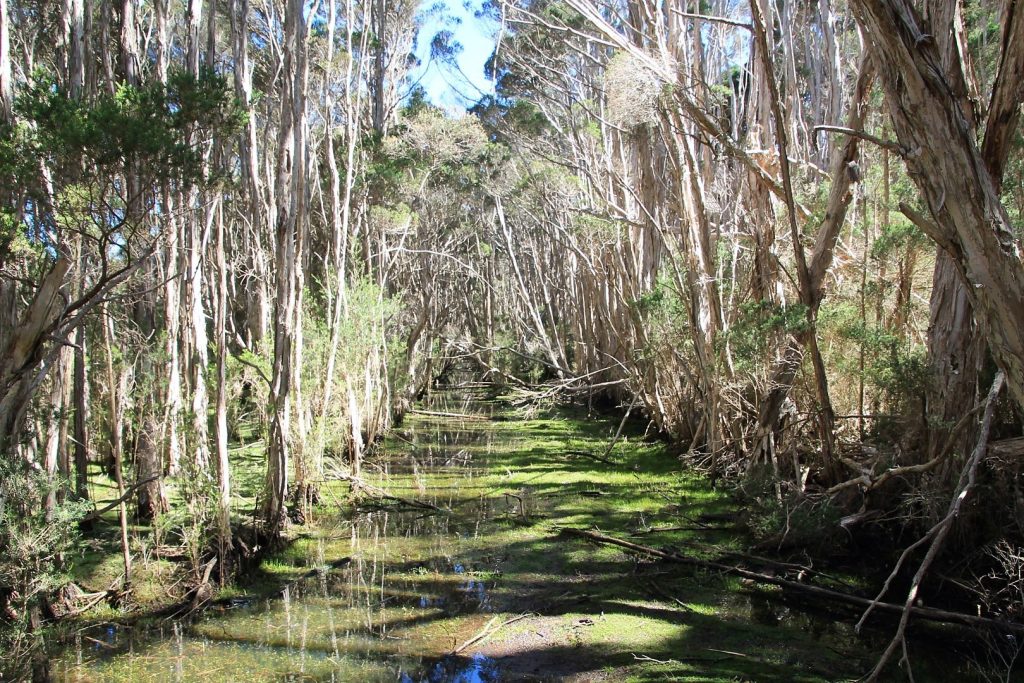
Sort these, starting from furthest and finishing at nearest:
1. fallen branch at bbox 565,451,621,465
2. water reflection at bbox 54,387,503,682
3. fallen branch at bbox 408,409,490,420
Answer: fallen branch at bbox 408,409,490,420 < fallen branch at bbox 565,451,621,465 < water reflection at bbox 54,387,503,682

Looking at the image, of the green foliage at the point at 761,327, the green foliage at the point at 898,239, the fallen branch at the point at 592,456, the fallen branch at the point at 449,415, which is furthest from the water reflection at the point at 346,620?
the fallen branch at the point at 449,415

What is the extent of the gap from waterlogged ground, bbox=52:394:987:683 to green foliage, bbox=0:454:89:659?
540mm

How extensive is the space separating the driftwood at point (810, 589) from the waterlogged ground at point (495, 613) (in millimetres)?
114

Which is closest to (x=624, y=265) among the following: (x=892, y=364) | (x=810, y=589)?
(x=892, y=364)

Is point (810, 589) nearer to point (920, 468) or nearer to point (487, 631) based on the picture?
point (920, 468)

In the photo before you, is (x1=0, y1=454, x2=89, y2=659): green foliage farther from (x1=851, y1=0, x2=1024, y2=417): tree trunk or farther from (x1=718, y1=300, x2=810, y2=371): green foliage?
(x1=718, y1=300, x2=810, y2=371): green foliage

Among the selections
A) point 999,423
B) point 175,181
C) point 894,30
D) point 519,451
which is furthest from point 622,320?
point 894,30

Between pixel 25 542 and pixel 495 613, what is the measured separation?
142 inches

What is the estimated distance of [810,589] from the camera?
640 centimetres

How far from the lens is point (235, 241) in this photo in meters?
22.6

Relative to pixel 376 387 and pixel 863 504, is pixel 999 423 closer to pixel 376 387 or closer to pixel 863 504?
pixel 863 504

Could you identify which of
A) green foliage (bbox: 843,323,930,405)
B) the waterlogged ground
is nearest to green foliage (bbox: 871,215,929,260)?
green foliage (bbox: 843,323,930,405)

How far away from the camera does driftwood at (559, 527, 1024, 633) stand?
206 inches

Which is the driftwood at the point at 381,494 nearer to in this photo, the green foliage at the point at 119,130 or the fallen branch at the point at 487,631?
the fallen branch at the point at 487,631
